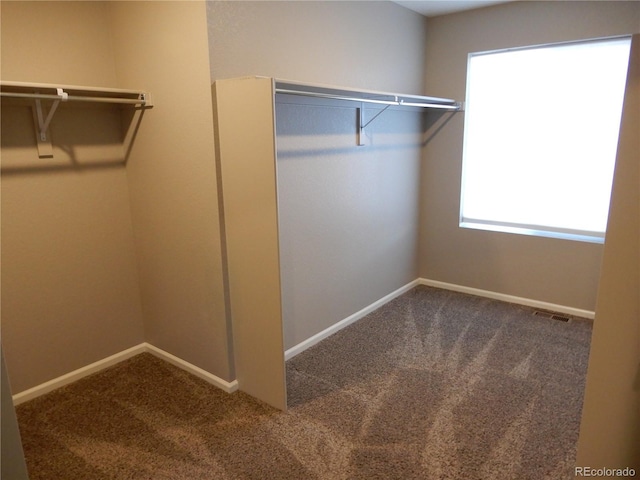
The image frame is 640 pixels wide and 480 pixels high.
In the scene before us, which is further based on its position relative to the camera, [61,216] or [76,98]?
[61,216]

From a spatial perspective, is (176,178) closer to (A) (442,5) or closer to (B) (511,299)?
(A) (442,5)

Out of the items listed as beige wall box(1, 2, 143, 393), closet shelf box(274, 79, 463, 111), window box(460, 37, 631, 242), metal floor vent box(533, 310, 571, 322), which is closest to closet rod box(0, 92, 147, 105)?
beige wall box(1, 2, 143, 393)

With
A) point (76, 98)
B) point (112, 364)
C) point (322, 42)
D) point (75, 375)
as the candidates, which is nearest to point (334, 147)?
point (322, 42)

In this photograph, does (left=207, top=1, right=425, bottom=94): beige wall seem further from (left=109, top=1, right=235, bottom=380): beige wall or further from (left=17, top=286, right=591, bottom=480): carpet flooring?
(left=17, top=286, right=591, bottom=480): carpet flooring

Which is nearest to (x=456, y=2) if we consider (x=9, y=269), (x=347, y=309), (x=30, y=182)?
(x=347, y=309)

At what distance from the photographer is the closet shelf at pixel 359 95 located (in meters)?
2.29

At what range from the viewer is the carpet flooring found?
1.99 metres

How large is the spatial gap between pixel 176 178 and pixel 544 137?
2732 millimetres

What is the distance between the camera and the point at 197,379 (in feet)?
8.84

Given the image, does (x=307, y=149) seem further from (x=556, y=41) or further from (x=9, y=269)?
(x=556, y=41)

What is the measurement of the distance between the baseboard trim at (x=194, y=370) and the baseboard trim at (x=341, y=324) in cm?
40

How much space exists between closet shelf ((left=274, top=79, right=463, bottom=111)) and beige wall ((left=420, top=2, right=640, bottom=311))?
0.31m

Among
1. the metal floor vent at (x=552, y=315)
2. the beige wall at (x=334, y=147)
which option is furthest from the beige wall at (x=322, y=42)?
the metal floor vent at (x=552, y=315)

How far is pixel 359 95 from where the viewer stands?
9.73 ft
